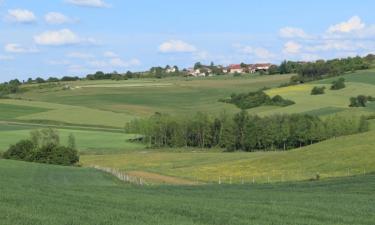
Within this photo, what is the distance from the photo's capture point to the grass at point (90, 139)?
104056 millimetres

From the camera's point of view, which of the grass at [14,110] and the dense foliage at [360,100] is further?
the grass at [14,110]

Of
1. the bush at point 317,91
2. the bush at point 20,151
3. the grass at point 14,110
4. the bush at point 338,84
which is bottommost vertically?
the bush at point 20,151

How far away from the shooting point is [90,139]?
113438mm

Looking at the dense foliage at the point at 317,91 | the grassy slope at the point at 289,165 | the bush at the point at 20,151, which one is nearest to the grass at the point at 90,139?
the bush at the point at 20,151

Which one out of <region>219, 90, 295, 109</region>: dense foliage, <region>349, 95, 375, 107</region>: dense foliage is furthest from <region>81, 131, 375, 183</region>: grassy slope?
<region>219, 90, 295, 109</region>: dense foliage

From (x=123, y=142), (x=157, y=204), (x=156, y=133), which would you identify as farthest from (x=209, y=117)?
(x=157, y=204)

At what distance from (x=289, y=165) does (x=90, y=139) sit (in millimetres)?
53285

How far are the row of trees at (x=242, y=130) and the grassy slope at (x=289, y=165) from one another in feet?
109

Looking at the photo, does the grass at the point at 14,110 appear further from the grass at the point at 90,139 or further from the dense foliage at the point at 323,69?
the dense foliage at the point at 323,69

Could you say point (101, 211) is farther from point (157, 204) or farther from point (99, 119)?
point (99, 119)

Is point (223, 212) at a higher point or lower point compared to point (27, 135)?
higher

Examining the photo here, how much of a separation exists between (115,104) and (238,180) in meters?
101

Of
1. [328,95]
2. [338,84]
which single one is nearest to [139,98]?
[328,95]

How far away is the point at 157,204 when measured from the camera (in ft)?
73.6
